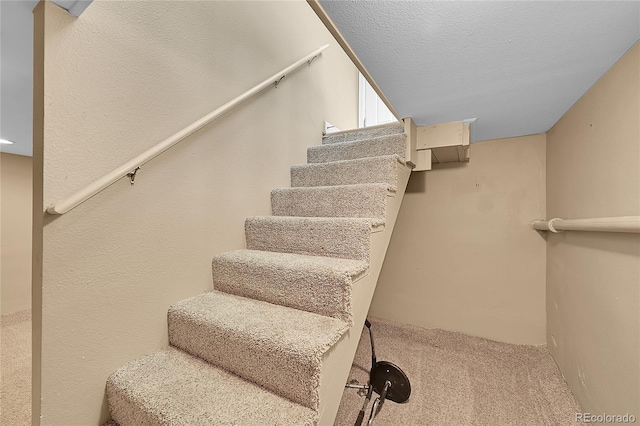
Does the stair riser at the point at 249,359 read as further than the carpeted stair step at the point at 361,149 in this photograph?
No

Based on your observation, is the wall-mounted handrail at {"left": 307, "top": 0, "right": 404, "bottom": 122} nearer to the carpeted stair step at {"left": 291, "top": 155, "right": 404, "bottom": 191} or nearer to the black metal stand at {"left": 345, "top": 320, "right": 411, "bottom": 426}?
the carpeted stair step at {"left": 291, "top": 155, "right": 404, "bottom": 191}

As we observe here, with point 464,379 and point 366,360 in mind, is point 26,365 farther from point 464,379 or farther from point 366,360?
point 464,379

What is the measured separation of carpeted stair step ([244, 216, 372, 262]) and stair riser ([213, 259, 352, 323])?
0.24 m

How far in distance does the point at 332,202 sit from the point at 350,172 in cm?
29

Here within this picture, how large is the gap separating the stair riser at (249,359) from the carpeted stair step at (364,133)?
62.7 inches

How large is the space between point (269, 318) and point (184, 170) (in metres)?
0.81

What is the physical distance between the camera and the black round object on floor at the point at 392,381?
1260 millimetres

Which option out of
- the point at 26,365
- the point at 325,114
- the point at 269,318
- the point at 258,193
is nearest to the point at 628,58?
the point at 269,318

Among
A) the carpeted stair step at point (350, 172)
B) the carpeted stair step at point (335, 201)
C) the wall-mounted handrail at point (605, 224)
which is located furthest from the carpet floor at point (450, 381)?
the carpeted stair step at point (350, 172)

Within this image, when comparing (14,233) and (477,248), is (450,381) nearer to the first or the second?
(477,248)

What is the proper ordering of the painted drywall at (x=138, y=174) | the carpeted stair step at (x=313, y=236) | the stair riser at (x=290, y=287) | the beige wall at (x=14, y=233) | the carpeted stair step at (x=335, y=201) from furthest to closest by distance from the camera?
1. the beige wall at (x=14, y=233)
2. the carpeted stair step at (x=335, y=201)
3. the carpeted stair step at (x=313, y=236)
4. the stair riser at (x=290, y=287)
5. the painted drywall at (x=138, y=174)

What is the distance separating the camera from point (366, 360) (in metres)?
1.72

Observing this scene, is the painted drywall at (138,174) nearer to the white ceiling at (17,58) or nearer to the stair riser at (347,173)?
the white ceiling at (17,58)

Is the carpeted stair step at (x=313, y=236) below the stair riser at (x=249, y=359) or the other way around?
the other way around
